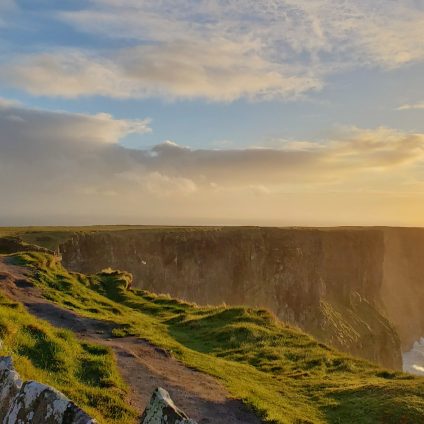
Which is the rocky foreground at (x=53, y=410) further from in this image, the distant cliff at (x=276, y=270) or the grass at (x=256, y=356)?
the distant cliff at (x=276, y=270)

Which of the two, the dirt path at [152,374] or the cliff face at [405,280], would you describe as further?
the cliff face at [405,280]

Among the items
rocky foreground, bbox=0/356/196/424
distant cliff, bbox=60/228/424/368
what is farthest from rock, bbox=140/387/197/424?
distant cliff, bbox=60/228/424/368

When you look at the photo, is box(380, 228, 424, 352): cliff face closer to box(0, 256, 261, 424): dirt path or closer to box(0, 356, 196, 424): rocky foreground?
box(0, 256, 261, 424): dirt path

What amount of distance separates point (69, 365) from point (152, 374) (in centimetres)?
282

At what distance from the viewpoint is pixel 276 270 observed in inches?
3713

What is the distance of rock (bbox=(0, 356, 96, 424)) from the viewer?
5.99m

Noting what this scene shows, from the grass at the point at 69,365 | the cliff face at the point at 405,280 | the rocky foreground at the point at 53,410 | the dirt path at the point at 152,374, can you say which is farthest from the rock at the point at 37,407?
the cliff face at the point at 405,280

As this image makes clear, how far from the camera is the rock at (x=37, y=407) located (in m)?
5.99

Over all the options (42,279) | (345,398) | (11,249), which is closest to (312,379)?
(345,398)

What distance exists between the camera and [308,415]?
13.7 metres

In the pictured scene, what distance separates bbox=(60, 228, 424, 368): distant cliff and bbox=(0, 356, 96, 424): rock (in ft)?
175

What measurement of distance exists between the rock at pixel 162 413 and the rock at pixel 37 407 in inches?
29.3

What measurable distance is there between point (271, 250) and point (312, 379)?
7631cm

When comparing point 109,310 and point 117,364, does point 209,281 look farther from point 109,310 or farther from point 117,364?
point 117,364
